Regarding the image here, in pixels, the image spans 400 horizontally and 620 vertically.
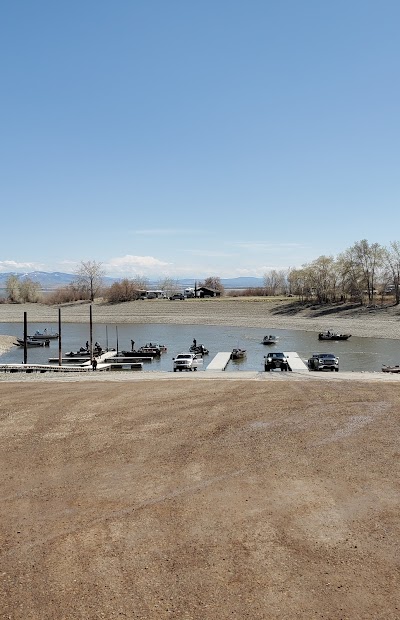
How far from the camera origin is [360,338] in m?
66.9

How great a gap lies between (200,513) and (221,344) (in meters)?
51.9

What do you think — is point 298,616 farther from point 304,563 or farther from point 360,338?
point 360,338

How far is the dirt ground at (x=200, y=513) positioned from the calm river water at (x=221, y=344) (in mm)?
26736

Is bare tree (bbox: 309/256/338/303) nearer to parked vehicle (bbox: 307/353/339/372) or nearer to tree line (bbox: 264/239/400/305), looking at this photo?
tree line (bbox: 264/239/400/305)

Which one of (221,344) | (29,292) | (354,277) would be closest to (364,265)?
(354,277)

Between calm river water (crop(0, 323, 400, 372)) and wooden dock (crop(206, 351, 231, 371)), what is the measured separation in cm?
65

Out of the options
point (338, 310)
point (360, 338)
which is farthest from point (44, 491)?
point (338, 310)

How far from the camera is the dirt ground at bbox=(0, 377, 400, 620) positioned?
7.61 meters

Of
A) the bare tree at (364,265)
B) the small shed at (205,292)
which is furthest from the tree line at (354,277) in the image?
the small shed at (205,292)

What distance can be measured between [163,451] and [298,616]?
701 cm

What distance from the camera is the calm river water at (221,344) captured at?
48.0 metres

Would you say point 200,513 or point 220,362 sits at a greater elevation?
point 200,513

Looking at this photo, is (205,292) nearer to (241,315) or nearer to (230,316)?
(241,315)

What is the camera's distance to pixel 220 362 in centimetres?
4559
